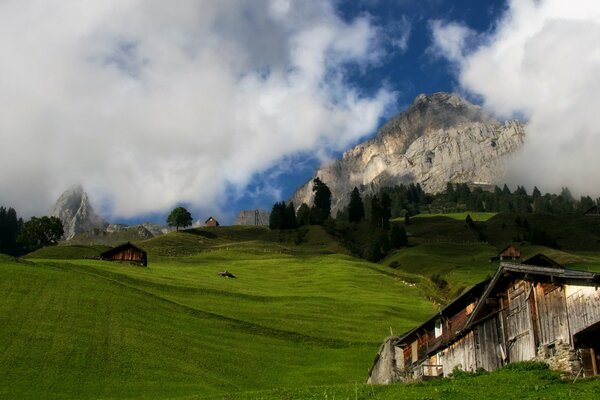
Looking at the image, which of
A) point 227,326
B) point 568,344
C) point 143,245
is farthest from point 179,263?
point 568,344

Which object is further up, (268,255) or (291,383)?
(268,255)

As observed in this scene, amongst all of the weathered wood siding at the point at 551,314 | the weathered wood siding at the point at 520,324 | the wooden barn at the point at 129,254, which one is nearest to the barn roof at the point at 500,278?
the weathered wood siding at the point at 551,314

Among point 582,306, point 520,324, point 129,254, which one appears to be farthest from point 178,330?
point 129,254

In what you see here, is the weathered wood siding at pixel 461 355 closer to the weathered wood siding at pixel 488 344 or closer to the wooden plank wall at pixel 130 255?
the weathered wood siding at pixel 488 344

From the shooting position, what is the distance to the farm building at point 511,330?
1253 inches

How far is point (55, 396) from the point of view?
4425 cm

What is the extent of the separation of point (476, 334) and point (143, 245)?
142 metres

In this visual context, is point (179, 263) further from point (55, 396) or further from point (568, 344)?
point (568, 344)

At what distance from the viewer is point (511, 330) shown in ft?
128

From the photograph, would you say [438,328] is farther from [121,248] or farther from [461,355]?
[121,248]

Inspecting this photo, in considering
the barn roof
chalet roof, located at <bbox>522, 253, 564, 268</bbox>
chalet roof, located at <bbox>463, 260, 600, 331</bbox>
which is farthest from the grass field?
chalet roof, located at <bbox>522, 253, 564, 268</bbox>

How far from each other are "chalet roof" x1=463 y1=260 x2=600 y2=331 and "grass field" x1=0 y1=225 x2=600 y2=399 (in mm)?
5234

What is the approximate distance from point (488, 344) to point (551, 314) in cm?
765

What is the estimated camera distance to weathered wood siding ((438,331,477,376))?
43031 mm
